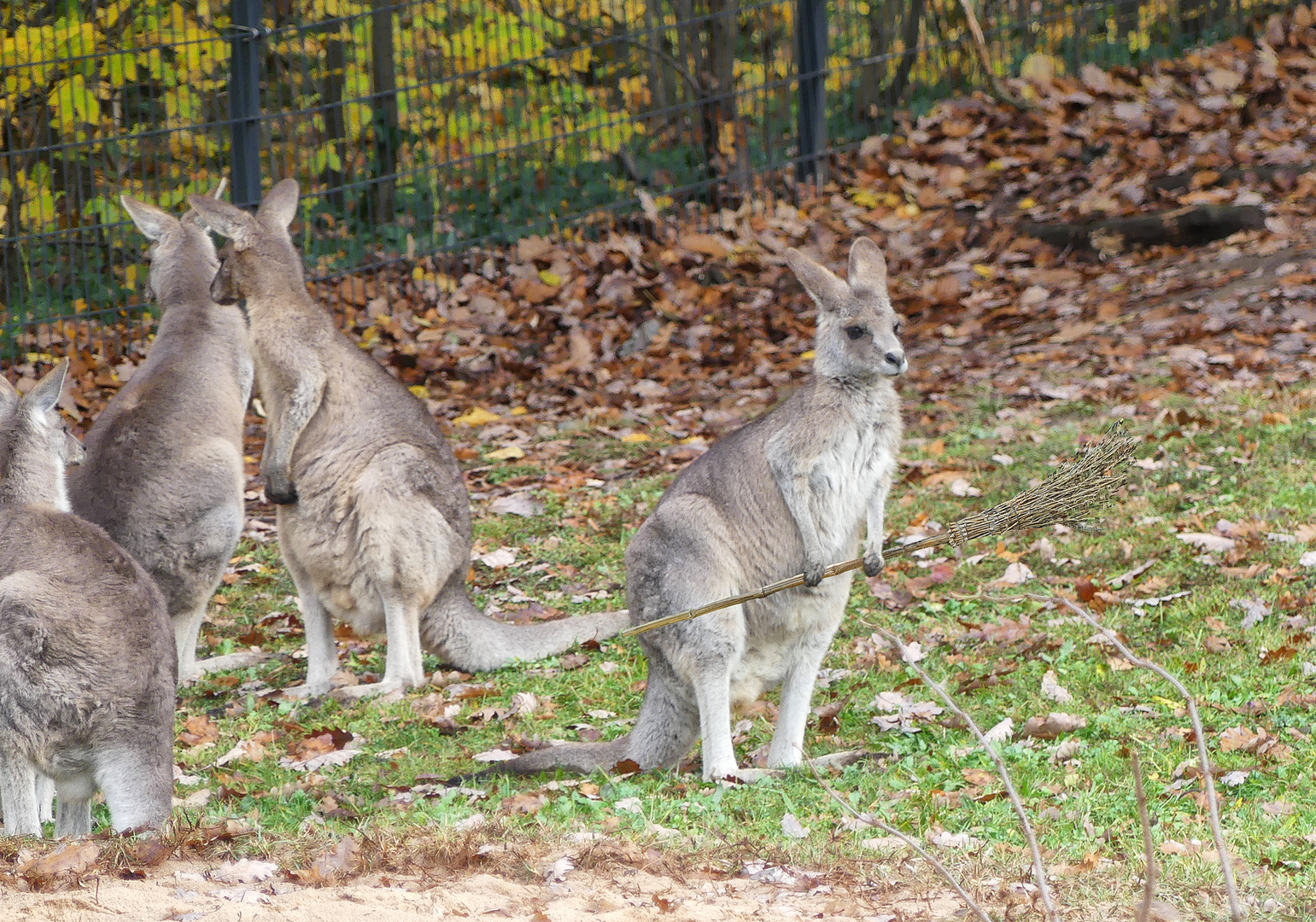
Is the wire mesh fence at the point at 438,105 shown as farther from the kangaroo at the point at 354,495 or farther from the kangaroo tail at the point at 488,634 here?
the kangaroo tail at the point at 488,634

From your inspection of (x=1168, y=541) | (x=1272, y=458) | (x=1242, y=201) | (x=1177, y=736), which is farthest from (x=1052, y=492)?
(x=1242, y=201)

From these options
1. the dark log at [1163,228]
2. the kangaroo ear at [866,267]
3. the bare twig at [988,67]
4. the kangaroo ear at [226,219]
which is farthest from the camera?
the bare twig at [988,67]

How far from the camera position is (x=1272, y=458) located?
262 inches

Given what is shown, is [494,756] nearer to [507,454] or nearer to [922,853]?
[922,853]

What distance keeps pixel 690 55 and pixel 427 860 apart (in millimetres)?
9169

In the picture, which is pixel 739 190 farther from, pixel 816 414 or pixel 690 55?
pixel 816 414

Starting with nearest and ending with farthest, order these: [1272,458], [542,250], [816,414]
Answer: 1. [816,414]
2. [1272,458]
3. [542,250]

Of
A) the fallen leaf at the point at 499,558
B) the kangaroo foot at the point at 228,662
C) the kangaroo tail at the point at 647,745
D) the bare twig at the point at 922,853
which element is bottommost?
the kangaroo foot at the point at 228,662

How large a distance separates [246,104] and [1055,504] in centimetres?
698

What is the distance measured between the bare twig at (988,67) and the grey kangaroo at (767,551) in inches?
276

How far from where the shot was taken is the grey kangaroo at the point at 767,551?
15.0 feet

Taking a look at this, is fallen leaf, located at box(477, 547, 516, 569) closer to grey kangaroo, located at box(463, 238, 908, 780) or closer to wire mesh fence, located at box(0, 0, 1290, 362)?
grey kangaroo, located at box(463, 238, 908, 780)

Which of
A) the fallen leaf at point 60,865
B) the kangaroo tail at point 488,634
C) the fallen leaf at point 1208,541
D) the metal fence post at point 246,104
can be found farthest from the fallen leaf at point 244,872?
the metal fence post at point 246,104

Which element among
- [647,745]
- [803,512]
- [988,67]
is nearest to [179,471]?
[647,745]
